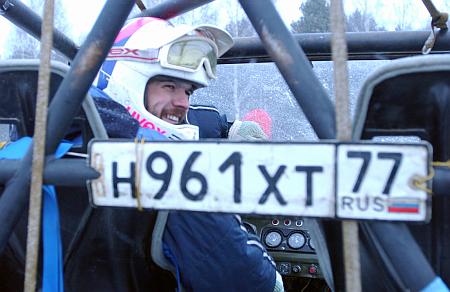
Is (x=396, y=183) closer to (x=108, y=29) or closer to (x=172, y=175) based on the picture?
(x=172, y=175)

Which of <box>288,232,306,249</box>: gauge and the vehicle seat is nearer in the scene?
the vehicle seat

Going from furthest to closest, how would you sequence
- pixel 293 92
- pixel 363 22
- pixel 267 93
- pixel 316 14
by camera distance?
1. pixel 363 22
2. pixel 316 14
3. pixel 267 93
4. pixel 293 92

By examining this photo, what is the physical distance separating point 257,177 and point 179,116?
1.11 meters

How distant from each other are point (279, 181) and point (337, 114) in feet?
0.48

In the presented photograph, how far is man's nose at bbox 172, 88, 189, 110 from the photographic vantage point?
2.00 metres

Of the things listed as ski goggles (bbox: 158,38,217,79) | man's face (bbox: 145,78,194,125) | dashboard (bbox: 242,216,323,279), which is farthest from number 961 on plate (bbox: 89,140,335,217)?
dashboard (bbox: 242,216,323,279)

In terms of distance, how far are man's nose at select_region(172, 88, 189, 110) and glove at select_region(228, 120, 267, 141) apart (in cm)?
52

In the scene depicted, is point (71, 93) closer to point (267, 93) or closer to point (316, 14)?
point (267, 93)

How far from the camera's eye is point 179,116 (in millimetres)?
2047

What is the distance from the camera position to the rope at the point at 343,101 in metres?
0.90

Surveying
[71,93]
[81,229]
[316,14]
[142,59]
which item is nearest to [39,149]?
[71,93]

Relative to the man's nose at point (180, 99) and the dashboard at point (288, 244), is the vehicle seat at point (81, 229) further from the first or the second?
the dashboard at point (288, 244)

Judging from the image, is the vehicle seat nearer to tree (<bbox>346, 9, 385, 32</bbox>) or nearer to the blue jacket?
the blue jacket

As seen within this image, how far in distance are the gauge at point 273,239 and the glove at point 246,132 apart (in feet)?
1.46
